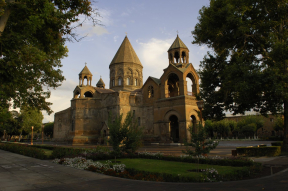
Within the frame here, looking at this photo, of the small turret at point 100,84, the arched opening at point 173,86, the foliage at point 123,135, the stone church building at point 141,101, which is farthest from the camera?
the small turret at point 100,84

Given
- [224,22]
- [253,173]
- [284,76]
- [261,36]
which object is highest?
[224,22]

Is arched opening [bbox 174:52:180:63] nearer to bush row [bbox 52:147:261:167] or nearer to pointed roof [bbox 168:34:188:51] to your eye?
pointed roof [bbox 168:34:188:51]

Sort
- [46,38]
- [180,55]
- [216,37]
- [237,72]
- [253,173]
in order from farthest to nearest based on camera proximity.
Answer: [180,55] < [216,37] < [237,72] < [46,38] < [253,173]

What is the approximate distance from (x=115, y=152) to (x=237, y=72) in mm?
9709

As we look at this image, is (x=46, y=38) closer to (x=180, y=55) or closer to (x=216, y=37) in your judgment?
(x=216, y=37)

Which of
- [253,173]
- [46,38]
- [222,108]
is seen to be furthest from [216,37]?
[46,38]

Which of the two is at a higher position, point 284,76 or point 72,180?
point 284,76

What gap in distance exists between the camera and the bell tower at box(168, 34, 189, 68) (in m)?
31.7

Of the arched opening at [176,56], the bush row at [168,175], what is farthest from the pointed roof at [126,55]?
the bush row at [168,175]

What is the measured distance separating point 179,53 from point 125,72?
11.4 metres

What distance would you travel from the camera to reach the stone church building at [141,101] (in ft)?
97.3

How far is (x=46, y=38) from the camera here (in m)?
9.92

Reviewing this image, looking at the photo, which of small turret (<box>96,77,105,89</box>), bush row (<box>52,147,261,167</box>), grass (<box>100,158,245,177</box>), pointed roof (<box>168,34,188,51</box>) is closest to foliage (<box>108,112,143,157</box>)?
bush row (<box>52,147,261,167</box>)

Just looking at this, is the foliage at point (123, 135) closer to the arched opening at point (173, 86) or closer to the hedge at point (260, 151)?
the hedge at point (260, 151)
